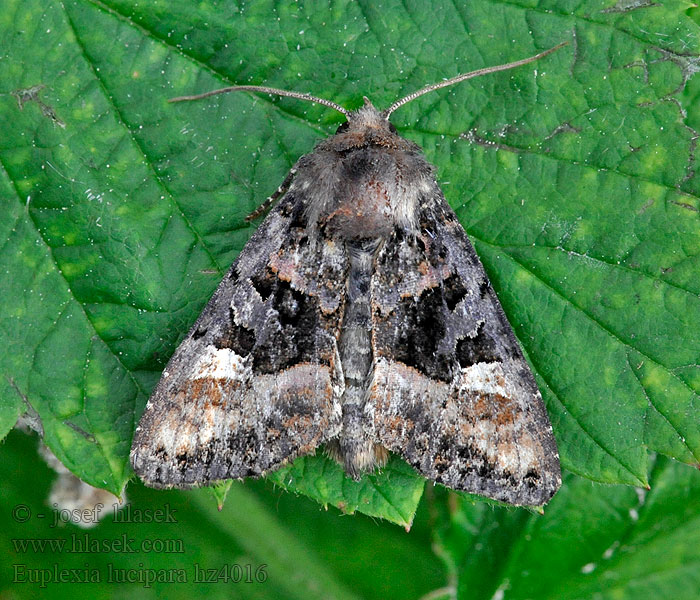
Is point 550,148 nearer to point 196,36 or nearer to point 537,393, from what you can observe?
point 537,393

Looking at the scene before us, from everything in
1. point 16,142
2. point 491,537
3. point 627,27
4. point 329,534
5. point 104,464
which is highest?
point 627,27

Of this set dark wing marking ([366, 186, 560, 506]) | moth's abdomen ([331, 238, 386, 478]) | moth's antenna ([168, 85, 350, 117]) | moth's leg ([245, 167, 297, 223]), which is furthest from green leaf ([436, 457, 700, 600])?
moth's antenna ([168, 85, 350, 117])

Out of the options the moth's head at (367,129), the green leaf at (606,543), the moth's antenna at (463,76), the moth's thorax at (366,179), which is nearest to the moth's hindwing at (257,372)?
the moth's thorax at (366,179)

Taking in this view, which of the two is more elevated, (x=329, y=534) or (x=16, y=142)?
(x=16, y=142)

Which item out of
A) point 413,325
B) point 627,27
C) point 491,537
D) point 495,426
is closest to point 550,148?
point 627,27

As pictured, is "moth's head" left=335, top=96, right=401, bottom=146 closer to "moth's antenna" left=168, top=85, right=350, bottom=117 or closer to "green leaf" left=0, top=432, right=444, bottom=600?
"moth's antenna" left=168, top=85, right=350, bottom=117

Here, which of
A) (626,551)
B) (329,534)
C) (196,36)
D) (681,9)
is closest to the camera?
(681,9)
